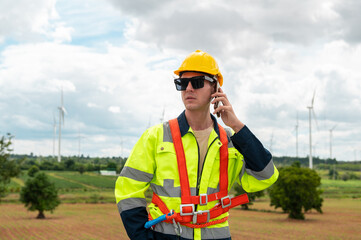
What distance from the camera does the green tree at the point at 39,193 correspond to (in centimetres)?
5969

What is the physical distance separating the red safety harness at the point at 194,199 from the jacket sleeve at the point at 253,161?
0.25m

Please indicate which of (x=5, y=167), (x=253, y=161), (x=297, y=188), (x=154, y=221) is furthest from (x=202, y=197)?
(x=297, y=188)

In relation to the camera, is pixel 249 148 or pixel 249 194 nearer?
pixel 249 148

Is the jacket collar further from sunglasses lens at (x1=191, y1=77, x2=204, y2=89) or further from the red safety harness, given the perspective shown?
sunglasses lens at (x1=191, y1=77, x2=204, y2=89)

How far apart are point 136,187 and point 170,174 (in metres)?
0.42

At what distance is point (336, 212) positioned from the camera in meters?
75.6

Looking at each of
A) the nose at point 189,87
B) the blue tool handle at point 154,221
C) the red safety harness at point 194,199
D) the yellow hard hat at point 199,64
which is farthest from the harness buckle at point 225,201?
the yellow hard hat at point 199,64

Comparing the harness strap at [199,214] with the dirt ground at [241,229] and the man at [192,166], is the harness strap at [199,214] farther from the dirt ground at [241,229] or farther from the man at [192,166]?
the dirt ground at [241,229]

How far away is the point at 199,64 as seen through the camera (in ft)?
16.6

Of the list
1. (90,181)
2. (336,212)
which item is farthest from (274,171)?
(90,181)

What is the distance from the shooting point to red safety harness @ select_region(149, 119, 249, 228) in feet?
15.7

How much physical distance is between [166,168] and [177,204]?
1.36 ft

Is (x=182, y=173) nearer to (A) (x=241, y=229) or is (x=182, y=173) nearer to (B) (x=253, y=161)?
(B) (x=253, y=161)

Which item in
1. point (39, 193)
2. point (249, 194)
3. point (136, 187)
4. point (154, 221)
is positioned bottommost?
point (249, 194)
